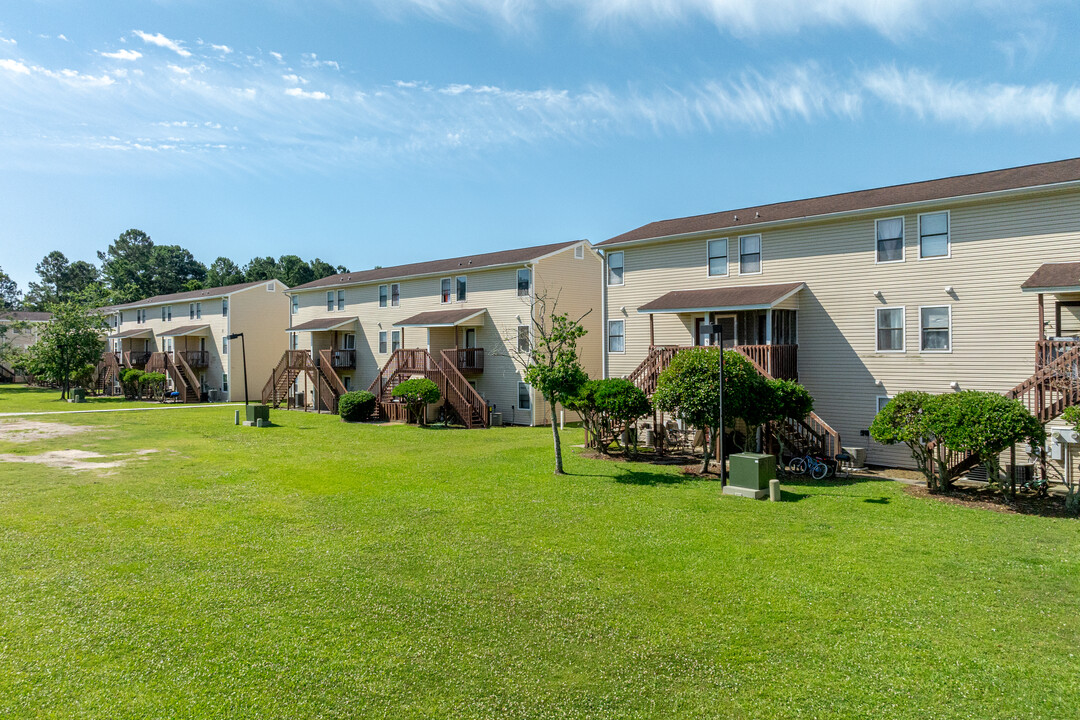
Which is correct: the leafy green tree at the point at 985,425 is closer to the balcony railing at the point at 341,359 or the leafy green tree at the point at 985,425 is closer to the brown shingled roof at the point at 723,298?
the brown shingled roof at the point at 723,298

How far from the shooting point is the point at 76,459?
58.8 ft

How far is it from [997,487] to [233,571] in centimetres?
1533

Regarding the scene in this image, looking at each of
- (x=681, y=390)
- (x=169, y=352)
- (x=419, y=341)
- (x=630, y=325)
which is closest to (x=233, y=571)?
(x=681, y=390)

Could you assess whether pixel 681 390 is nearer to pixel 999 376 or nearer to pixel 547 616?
pixel 999 376

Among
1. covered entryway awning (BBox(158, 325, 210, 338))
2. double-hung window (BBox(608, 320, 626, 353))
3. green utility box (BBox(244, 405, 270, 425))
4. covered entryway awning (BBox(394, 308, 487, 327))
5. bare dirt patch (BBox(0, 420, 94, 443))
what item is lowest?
bare dirt patch (BBox(0, 420, 94, 443))

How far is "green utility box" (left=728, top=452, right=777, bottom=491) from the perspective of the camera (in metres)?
13.5

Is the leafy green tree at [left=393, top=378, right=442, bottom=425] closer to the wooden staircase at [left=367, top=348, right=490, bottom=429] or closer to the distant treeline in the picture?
the wooden staircase at [left=367, top=348, right=490, bottom=429]

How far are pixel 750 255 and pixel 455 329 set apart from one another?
51.8ft

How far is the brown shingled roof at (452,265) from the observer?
3014 centimetres

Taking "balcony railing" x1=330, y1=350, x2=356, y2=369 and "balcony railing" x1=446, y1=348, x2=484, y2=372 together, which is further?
"balcony railing" x1=330, y1=350, x2=356, y2=369

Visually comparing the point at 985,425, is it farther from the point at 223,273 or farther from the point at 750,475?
the point at 223,273

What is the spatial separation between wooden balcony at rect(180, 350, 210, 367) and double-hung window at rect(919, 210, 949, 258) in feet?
139

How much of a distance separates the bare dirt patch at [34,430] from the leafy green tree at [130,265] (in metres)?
54.8

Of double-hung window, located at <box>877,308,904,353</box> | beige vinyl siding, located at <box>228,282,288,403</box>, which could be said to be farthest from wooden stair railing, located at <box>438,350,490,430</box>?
beige vinyl siding, located at <box>228,282,288,403</box>
